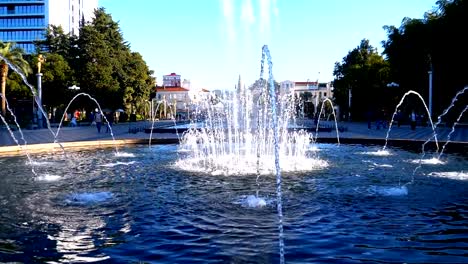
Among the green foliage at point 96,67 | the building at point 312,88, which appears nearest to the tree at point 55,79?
the green foliage at point 96,67

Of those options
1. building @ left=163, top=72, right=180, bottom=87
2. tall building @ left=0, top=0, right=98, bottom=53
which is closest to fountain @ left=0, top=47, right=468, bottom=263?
tall building @ left=0, top=0, right=98, bottom=53

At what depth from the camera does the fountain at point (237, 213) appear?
507 cm

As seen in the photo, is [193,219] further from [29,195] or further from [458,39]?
[458,39]

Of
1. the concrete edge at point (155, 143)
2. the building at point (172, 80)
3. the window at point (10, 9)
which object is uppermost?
the window at point (10, 9)

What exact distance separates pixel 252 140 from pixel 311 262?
590 inches

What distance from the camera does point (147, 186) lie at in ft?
30.8

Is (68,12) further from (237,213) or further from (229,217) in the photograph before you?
(229,217)

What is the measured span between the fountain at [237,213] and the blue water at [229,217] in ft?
0.05

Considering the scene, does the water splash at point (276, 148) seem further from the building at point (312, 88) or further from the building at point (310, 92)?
the building at point (312, 88)

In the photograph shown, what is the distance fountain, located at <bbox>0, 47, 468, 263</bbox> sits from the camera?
507cm

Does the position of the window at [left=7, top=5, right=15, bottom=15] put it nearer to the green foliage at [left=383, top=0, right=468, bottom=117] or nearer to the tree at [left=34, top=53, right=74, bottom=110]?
the tree at [left=34, top=53, right=74, bottom=110]

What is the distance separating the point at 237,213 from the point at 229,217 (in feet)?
0.89

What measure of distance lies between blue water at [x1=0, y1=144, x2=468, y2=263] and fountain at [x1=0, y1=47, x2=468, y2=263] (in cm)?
2

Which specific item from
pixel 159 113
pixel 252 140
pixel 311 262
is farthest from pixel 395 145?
pixel 159 113
